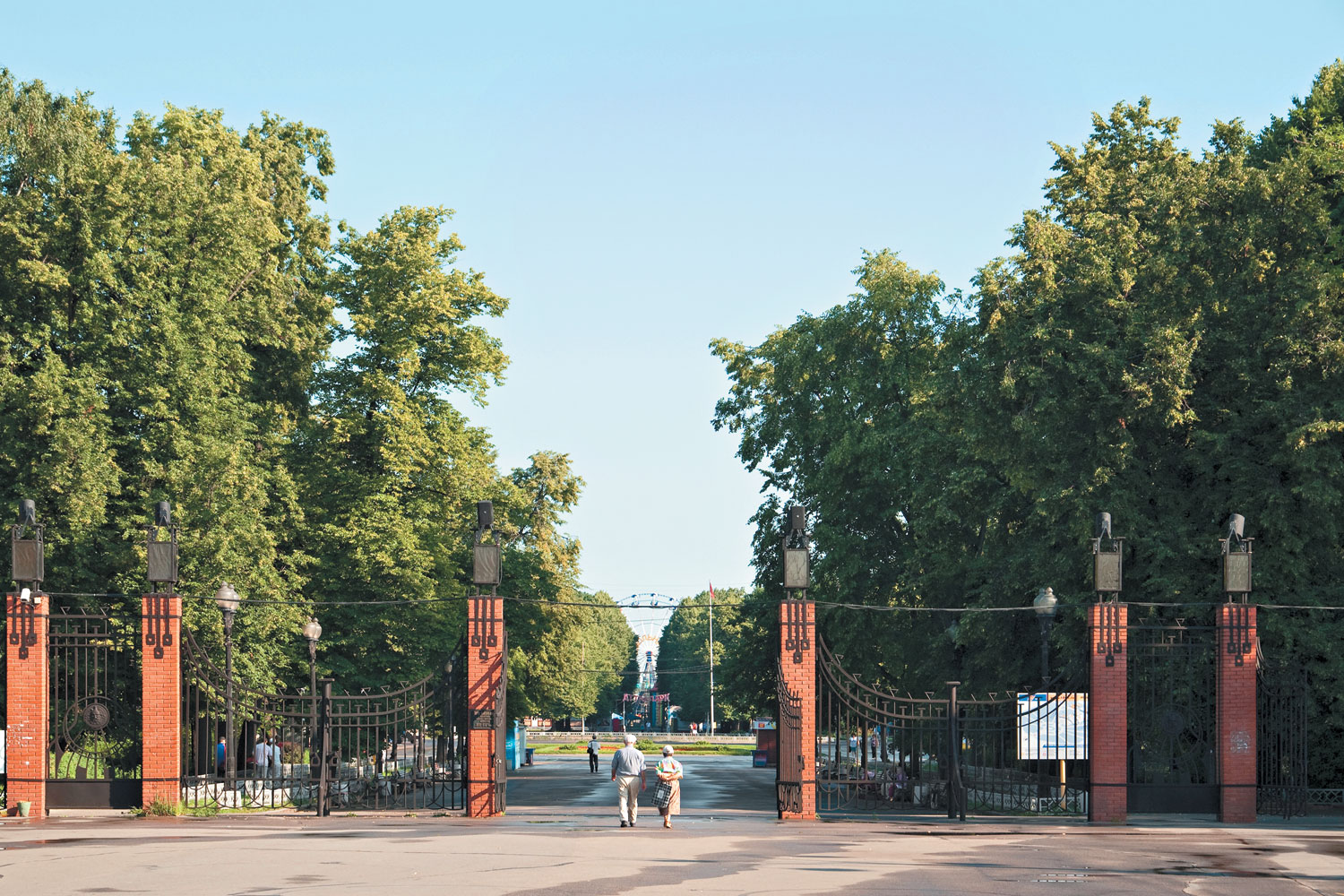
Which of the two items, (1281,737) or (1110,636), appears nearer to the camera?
(1110,636)

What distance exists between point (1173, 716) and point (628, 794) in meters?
9.21

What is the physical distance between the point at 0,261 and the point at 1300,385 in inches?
1097

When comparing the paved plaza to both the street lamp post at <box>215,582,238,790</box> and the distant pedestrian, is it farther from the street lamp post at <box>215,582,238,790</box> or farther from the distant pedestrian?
the distant pedestrian

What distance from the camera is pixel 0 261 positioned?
31.3 metres

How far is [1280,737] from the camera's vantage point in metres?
24.2

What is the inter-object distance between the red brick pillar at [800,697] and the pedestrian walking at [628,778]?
98.9 inches

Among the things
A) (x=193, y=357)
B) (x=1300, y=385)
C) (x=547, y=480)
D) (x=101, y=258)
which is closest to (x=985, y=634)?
(x=1300, y=385)

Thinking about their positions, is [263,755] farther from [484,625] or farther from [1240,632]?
[1240,632]

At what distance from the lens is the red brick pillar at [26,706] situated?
22.8 m

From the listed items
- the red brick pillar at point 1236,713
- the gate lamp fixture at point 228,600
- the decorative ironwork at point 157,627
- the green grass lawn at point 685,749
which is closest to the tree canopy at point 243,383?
the gate lamp fixture at point 228,600


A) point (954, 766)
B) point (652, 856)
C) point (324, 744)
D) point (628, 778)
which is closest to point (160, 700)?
point (324, 744)

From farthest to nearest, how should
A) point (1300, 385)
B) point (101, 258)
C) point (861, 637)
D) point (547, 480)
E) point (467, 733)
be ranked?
point (547, 480)
point (861, 637)
point (101, 258)
point (1300, 385)
point (467, 733)

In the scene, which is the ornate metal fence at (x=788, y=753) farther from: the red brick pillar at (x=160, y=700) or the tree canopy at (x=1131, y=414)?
the red brick pillar at (x=160, y=700)

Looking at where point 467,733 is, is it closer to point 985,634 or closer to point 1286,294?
point 985,634
